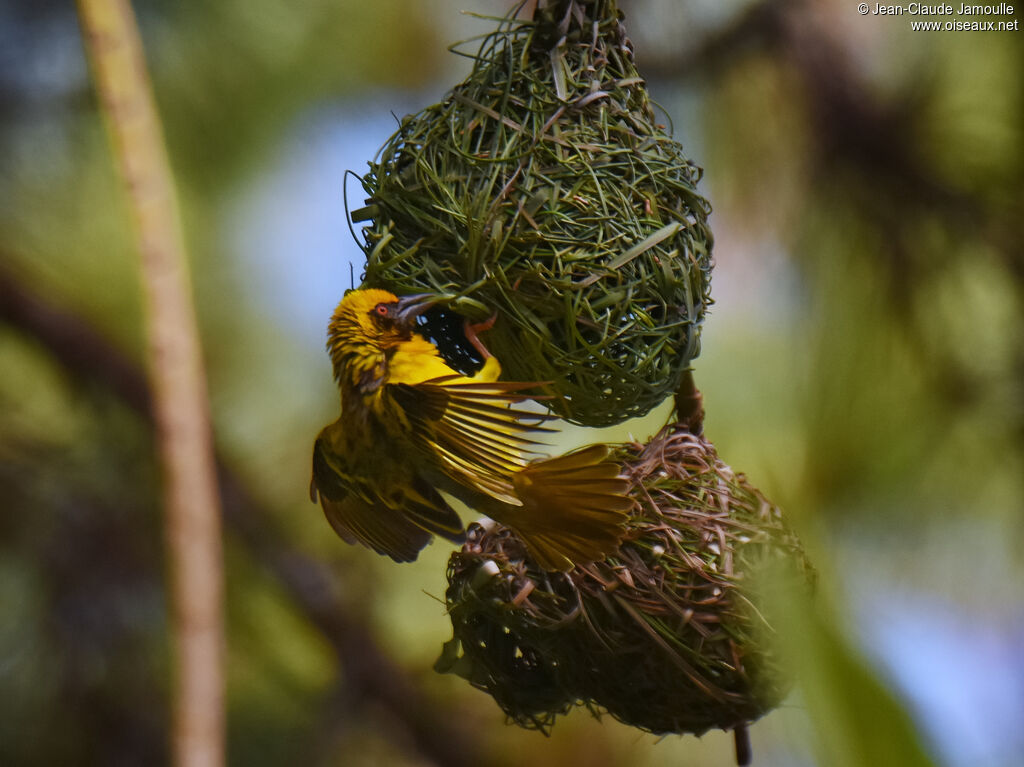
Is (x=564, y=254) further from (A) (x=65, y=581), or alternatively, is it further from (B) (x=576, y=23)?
(A) (x=65, y=581)

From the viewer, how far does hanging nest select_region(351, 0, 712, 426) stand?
0.68 meters

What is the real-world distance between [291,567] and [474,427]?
70cm

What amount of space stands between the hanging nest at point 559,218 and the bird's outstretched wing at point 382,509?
13cm

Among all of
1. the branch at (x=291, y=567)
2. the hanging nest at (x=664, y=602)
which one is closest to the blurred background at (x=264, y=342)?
the branch at (x=291, y=567)

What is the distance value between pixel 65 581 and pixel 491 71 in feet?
2.88

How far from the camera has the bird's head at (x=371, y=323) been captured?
2.31ft

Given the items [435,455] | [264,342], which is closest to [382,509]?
[435,455]

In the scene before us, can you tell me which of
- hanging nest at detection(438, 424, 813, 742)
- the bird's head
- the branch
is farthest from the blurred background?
the bird's head

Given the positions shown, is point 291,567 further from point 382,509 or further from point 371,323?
point 371,323

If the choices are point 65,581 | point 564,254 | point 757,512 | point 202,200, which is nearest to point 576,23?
point 564,254

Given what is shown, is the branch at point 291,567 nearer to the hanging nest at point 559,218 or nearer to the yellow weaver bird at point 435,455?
the yellow weaver bird at point 435,455

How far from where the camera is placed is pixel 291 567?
1.27 metres

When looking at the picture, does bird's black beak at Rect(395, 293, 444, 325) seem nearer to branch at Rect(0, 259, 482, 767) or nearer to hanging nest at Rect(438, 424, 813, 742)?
hanging nest at Rect(438, 424, 813, 742)
